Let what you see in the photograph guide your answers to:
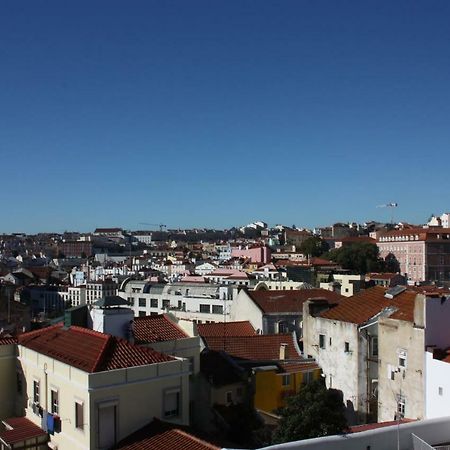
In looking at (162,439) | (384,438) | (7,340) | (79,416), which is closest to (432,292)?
(384,438)

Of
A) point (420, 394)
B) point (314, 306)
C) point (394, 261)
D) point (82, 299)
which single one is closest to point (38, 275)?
point (82, 299)

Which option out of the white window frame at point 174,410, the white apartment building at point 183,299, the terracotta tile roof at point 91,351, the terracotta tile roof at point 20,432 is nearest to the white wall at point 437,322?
the white window frame at point 174,410

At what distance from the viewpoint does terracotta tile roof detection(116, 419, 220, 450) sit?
635 inches

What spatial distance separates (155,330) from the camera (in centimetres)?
2388

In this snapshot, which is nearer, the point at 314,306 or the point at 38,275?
the point at 314,306

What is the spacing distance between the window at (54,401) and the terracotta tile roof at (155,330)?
403 centimetres

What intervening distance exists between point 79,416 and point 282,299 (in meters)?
26.1

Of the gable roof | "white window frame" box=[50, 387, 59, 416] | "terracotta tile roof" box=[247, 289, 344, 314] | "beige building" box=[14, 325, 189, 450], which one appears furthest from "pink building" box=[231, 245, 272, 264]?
"white window frame" box=[50, 387, 59, 416]

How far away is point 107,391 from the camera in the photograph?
17.2m

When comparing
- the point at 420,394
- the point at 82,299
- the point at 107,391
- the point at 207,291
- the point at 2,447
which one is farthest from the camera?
the point at 82,299

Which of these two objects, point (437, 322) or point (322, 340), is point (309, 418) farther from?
point (322, 340)

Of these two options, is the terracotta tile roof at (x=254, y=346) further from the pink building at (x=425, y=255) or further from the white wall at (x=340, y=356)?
the pink building at (x=425, y=255)

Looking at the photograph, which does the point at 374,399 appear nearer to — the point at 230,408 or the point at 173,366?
the point at 230,408

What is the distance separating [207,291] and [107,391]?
43476 mm
